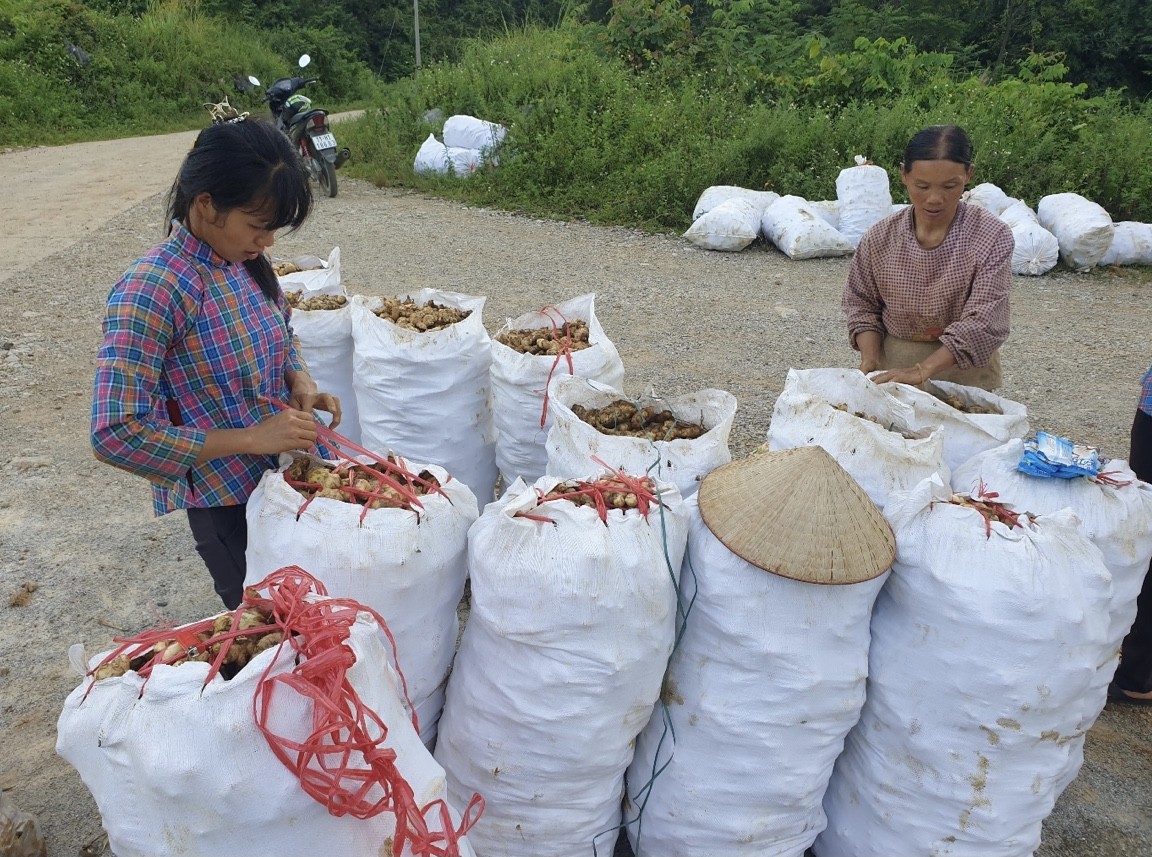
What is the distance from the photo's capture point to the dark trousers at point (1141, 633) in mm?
2414

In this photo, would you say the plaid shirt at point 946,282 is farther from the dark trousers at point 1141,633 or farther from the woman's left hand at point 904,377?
the dark trousers at point 1141,633

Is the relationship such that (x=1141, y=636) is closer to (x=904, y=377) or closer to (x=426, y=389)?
(x=904, y=377)

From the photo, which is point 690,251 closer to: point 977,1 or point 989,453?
point 989,453

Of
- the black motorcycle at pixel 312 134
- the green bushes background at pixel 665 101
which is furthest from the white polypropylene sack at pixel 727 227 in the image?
the black motorcycle at pixel 312 134

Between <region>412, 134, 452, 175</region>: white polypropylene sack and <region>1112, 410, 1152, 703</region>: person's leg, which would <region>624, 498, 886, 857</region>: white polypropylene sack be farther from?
<region>412, 134, 452, 175</region>: white polypropylene sack

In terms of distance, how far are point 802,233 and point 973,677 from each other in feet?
17.4

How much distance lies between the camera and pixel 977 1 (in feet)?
47.3

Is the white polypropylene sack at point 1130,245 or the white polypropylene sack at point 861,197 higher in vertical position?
the white polypropylene sack at point 861,197

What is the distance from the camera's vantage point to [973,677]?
5.37ft

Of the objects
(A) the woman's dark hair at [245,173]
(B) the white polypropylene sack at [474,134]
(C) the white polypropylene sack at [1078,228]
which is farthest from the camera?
(B) the white polypropylene sack at [474,134]

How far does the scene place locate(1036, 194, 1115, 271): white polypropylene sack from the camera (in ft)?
20.6

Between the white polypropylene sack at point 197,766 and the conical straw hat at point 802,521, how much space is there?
0.76m

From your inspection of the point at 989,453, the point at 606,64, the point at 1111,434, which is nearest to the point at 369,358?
the point at 989,453

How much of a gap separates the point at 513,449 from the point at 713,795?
1140mm
